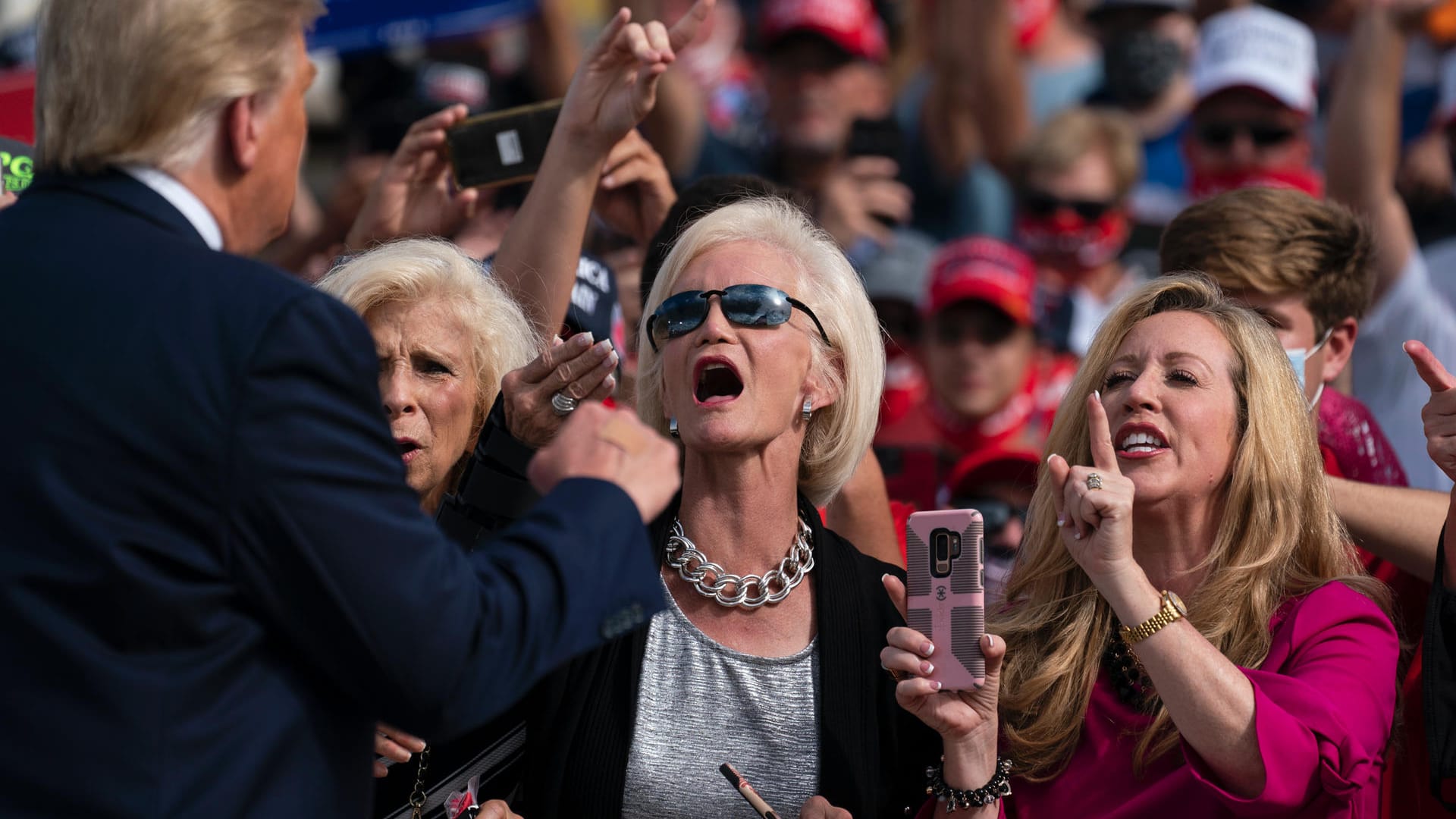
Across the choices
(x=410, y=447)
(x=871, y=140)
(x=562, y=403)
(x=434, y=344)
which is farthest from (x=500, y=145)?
(x=871, y=140)

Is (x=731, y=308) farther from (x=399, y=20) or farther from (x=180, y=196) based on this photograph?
(x=399, y=20)

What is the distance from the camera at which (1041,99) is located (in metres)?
7.18

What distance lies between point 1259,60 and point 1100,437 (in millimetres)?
3368

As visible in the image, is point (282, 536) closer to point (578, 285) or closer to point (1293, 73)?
point (578, 285)

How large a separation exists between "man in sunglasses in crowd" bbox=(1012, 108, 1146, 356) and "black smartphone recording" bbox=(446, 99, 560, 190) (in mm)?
2758

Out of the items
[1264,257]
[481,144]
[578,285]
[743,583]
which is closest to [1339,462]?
[1264,257]

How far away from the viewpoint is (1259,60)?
224 inches

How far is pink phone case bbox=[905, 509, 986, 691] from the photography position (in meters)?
2.67

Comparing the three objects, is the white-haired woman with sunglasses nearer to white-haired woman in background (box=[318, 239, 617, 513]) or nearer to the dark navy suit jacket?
white-haired woman in background (box=[318, 239, 617, 513])

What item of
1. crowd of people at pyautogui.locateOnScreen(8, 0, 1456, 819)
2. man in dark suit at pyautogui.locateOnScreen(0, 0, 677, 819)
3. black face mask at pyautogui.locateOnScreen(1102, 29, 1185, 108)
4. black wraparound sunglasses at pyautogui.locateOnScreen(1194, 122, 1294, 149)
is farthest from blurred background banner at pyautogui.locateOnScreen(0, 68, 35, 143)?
black face mask at pyautogui.locateOnScreen(1102, 29, 1185, 108)

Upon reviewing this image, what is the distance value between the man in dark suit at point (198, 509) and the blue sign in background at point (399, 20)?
3567 millimetres

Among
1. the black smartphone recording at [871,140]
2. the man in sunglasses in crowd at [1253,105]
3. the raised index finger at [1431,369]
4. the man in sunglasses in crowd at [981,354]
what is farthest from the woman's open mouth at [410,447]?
the man in sunglasses in crowd at [1253,105]

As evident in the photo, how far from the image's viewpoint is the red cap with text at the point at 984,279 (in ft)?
18.7

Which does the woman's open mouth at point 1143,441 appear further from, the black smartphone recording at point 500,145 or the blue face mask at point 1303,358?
the black smartphone recording at point 500,145
